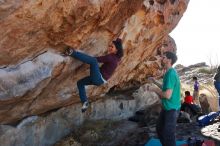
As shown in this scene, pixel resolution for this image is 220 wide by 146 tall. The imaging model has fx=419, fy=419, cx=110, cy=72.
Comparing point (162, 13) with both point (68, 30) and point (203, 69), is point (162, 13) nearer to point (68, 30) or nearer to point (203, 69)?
point (68, 30)

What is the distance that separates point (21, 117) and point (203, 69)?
83.7ft

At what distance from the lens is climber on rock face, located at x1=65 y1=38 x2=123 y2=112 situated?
9359mm

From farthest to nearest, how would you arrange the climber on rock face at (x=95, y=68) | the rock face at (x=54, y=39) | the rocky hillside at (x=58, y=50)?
the climber on rock face at (x=95, y=68) → the rocky hillside at (x=58, y=50) → the rock face at (x=54, y=39)

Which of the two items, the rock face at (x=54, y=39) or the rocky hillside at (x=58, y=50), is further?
the rocky hillside at (x=58, y=50)

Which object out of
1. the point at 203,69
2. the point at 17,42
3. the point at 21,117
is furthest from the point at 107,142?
the point at 203,69

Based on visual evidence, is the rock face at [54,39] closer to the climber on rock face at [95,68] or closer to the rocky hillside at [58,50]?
the rocky hillside at [58,50]

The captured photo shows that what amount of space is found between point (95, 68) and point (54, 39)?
116cm

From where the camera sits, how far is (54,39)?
8812 millimetres

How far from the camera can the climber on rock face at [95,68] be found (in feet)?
30.7

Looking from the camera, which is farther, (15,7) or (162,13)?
(162,13)

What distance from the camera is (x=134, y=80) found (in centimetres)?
1608

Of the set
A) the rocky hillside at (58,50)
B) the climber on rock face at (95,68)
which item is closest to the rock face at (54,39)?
the rocky hillside at (58,50)

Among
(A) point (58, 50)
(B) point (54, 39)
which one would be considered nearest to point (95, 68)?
(A) point (58, 50)

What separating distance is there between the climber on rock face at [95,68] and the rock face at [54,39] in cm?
28
